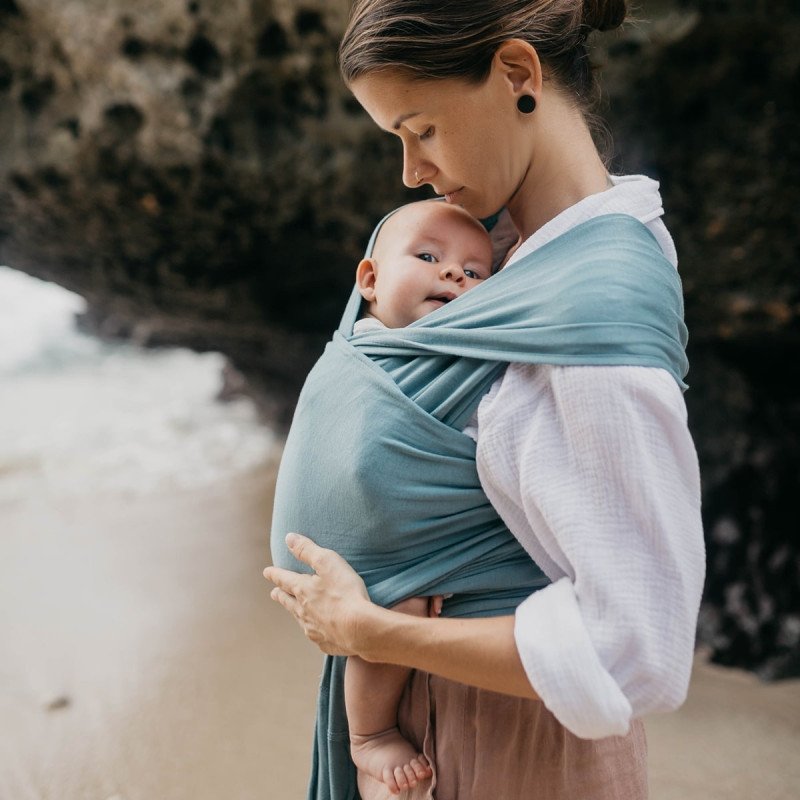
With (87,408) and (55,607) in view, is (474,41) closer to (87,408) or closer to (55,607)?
(55,607)

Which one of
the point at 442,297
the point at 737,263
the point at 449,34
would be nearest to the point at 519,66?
the point at 449,34

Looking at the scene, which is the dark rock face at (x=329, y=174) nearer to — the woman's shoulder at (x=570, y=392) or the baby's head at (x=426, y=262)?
the baby's head at (x=426, y=262)

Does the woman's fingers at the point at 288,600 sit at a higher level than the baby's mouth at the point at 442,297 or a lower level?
lower

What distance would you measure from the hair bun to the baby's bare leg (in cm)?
94

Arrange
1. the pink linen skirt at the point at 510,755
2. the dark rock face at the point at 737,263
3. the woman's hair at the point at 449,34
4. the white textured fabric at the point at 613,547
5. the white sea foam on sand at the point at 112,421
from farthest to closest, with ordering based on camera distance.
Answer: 1. the white sea foam on sand at the point at 112,421
2. the dark rock face at the point at 737,263
3. the pink linen skirt at the point at 510,755
4. the woman's hair at the point at 449,34
5. the white textured fabric at the point at 613,547

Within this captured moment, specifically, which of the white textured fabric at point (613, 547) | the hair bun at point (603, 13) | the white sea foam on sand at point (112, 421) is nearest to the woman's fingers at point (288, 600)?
the white textured fabric at point (613, 547)

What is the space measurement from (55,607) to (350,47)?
3050 mm

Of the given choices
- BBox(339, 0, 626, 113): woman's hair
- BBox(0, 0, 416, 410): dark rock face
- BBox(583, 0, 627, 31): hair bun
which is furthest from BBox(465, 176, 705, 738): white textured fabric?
BBox(0, 0, 416, 410): dark rock face

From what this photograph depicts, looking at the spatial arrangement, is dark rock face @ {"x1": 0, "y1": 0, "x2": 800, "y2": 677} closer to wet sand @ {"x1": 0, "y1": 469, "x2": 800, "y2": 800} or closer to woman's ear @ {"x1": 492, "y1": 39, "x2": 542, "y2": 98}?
wet sand @ {"x1": 0, "y1": 469, "x2": 800, "y2": 800}

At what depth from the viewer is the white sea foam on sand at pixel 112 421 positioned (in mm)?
5020

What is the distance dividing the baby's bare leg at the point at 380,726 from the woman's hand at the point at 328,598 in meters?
0.08

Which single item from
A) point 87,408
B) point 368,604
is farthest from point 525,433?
point 87,408

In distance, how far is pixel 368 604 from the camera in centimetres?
113

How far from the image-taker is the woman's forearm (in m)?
1.04
